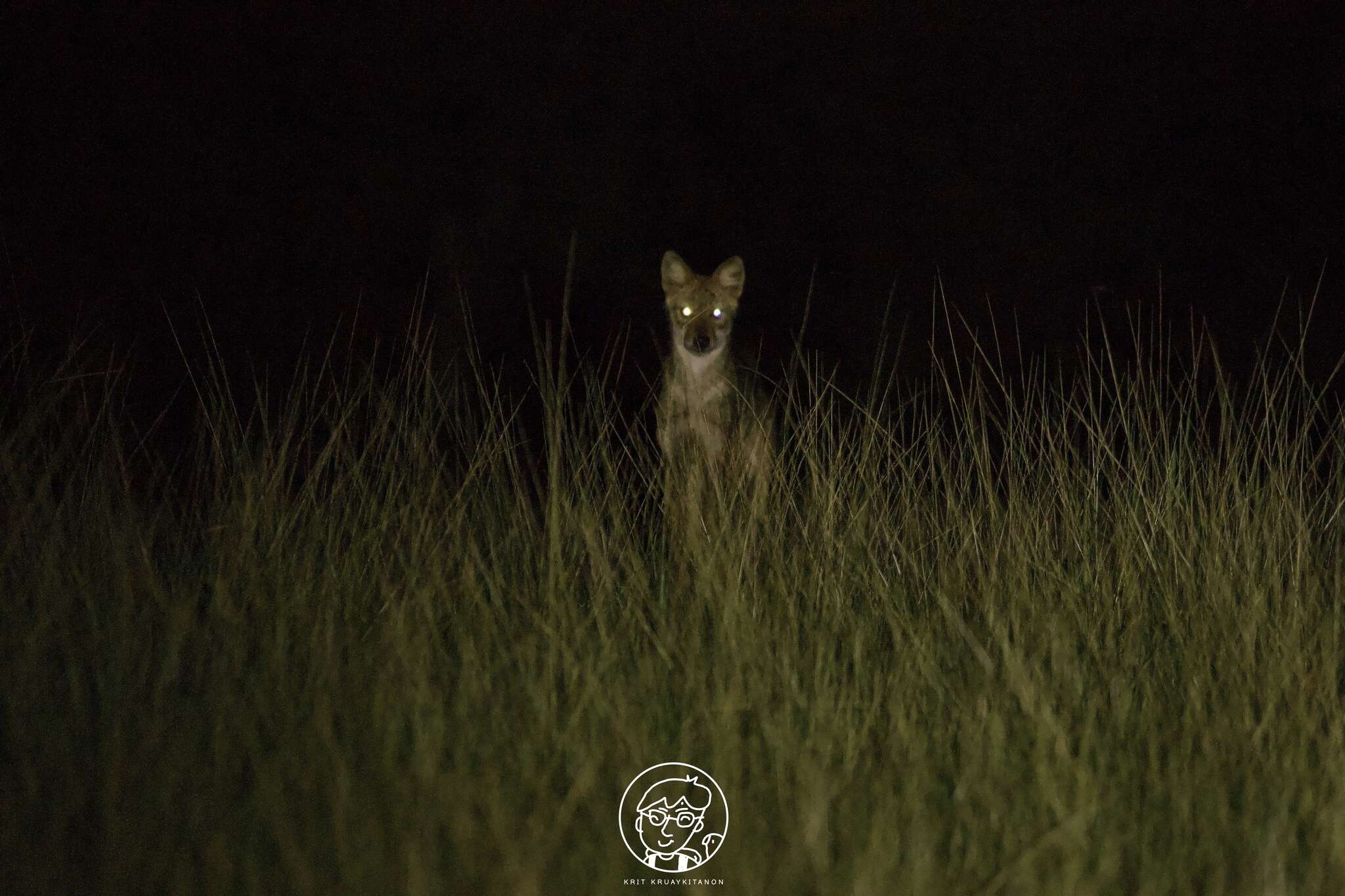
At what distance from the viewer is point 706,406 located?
454 cm

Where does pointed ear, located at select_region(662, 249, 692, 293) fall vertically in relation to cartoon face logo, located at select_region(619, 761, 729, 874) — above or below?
above

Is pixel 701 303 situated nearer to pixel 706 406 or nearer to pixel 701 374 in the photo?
pixel 701 374

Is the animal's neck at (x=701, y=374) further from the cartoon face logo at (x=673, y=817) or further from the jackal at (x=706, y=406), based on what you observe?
the cartoon face logo at (x=673, y=817)

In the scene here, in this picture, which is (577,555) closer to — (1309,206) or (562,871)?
(562,871)

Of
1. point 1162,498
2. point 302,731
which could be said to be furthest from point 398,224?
point 302,731

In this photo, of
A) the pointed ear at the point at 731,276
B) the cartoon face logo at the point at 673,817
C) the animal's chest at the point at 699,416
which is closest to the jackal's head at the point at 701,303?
the pointed ear at the point at 731,276

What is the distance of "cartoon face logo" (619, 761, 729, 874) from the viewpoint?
1.55 meters

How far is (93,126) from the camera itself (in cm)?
618

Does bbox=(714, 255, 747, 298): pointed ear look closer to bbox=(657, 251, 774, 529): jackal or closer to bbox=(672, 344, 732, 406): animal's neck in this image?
bbox=(657, 251, 774, 529): jackal

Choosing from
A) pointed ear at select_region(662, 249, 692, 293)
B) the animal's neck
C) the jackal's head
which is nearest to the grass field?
the animal's neck

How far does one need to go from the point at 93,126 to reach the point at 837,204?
12.7 feet

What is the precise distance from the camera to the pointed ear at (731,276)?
5004mm

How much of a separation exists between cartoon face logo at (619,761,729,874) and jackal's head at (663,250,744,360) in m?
3.28

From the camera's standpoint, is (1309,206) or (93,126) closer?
(93,126)
